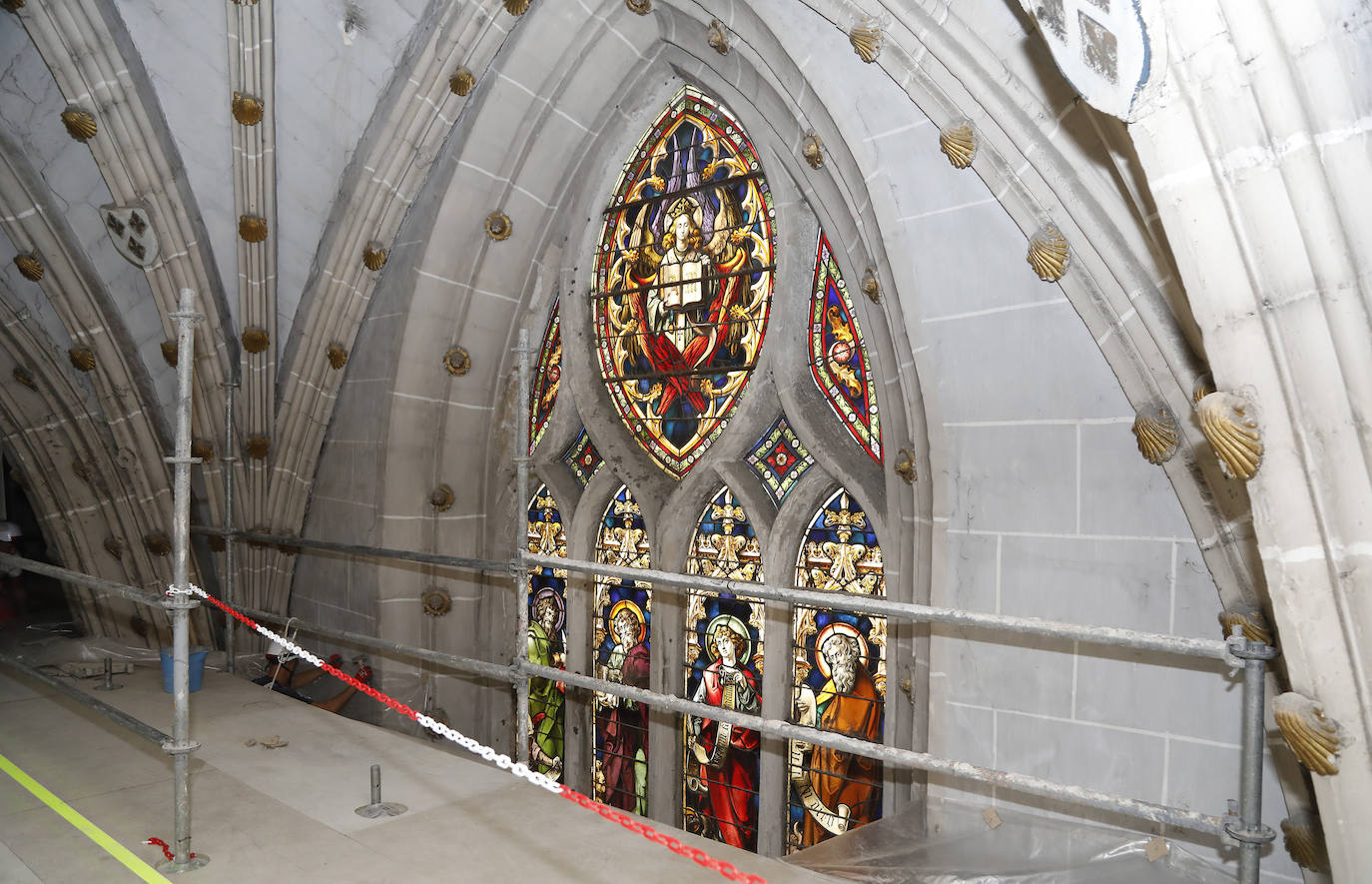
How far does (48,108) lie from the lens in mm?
4055

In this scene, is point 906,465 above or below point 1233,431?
below

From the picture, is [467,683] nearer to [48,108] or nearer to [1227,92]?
[48,108]

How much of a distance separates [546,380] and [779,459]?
4.64 feet

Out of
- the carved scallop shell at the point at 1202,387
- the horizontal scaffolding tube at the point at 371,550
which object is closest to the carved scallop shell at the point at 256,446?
the horizontal scaffolding tube at the point at 371,550

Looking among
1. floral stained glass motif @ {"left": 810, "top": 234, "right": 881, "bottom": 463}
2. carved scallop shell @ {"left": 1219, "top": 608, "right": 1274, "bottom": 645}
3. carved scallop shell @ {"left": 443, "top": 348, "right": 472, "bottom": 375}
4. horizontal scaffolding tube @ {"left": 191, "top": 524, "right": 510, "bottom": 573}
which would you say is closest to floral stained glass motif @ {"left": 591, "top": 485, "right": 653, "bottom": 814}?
horizontal scaffolding tube @ {"left": 191, "top": 524, "right": 510, "bottom": 573}

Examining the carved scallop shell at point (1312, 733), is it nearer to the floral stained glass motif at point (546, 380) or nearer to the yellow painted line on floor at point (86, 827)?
the yellow painted line on floor at point (86, 827)

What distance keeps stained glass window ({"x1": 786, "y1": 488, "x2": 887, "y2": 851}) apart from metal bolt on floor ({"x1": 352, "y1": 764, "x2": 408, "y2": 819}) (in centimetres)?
170

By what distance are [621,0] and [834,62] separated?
139 cm

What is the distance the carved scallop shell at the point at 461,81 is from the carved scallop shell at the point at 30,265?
2019mm

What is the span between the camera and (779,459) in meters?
3.98

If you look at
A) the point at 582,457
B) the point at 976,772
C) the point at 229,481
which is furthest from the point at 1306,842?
the point at 229,481

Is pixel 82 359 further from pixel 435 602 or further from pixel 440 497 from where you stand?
pixel 435 602

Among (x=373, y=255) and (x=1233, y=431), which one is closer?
→ (x=1233, y=431)

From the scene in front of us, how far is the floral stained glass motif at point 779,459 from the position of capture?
12.8 ft
